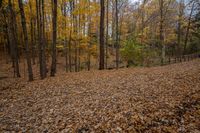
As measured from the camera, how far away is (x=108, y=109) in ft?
17.1

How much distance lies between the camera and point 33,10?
19188 mm

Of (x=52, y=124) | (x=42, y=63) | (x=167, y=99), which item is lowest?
(x=52, y=124)

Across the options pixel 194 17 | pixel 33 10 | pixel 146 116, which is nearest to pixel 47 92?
pixel 146 116

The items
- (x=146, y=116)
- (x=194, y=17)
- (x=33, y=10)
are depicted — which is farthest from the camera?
(x=194, y=17)

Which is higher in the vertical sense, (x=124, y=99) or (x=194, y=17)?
(x=194, y=17)

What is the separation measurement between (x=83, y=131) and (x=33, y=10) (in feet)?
60.8

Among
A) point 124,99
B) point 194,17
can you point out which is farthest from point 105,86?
point 194,17

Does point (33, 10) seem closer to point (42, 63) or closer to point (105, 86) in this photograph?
point (42, 63)

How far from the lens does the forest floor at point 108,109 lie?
425cm

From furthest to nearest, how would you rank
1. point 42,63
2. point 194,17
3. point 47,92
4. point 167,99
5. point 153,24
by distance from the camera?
point 153,24 → point 194,17 → point 42,63 → point 47,92 → point 167,99

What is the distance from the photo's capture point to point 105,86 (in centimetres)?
801

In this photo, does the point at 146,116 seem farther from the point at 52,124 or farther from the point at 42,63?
the point at 42,63

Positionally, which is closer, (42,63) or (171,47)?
(42,63)

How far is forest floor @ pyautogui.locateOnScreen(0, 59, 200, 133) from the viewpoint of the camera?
425 centimetres
